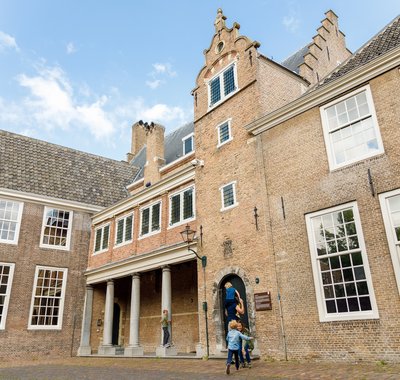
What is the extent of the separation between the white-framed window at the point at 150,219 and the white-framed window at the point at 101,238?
330 centimetres

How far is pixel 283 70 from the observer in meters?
15.3

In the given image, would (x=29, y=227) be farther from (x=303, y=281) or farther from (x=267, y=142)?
Answer: (x=303, y=281)

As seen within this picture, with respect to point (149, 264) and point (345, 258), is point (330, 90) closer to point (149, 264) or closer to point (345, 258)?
point (345, 258)

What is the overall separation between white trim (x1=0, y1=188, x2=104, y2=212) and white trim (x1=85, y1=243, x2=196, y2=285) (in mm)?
3834

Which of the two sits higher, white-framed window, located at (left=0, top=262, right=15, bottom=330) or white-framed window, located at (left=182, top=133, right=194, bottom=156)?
white-framed window, located at (left=182, top=133, right=194, bottom=156)

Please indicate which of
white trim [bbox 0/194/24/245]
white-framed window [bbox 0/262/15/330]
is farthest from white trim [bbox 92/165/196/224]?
white-framed window [bbox 0/262/15/330]

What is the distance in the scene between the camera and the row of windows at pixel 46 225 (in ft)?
63.7

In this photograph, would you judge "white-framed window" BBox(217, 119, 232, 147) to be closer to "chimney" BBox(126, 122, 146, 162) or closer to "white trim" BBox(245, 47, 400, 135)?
"white trim" BBox(245, 47, 400, 135)

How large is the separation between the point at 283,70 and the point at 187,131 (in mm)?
9023

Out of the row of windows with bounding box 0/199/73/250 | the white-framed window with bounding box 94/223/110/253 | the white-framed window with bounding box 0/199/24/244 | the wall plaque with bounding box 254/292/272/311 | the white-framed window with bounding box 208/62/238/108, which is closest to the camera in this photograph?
the wall plaque with bounding box 254/292/272/311

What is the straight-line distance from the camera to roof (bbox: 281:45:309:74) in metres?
18.6

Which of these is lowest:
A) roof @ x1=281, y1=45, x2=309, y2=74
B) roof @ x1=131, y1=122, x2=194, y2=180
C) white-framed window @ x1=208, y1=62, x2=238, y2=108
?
white-framed window @ x1=208, y1=62, x2=238, y2=108

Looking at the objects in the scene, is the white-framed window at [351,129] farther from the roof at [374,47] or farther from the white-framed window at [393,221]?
the white-framed window at [393,221]

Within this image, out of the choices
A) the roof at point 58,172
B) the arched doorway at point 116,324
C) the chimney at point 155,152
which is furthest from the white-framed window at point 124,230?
the arched doorway at point 116,324
